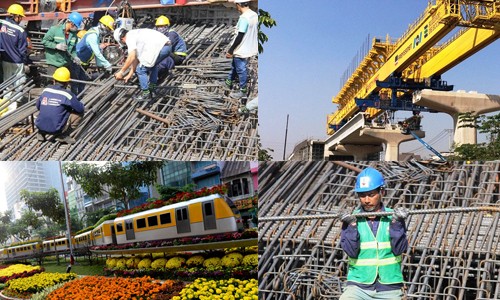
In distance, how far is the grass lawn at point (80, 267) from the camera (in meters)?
5.24

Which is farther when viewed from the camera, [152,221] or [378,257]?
[152,221]

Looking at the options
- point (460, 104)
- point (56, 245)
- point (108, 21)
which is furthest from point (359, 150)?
point (56, 245)

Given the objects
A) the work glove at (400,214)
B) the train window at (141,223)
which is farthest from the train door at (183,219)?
the work glove at (400,214)

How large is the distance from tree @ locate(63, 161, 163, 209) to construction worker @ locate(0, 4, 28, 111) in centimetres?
143

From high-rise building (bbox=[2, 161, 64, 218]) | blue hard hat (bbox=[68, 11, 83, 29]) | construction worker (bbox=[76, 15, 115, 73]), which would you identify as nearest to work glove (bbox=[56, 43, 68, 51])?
construction worker (bbox=[76, 15, 115, 73])

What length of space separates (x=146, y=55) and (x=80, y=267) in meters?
2.41

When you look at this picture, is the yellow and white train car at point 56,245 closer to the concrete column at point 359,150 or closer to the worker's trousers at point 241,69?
the worker's trousers at point 241,69

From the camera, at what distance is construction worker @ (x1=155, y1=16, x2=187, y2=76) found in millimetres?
5832

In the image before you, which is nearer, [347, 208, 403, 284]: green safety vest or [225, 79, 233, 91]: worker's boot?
[347, 208, 403, 284]: green safety vest

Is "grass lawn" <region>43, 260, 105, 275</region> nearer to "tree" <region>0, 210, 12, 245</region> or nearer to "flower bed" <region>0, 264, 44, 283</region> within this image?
"flower bed" <region>0, 264, 44, 283</region>

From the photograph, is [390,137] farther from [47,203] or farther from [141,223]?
[47,203]

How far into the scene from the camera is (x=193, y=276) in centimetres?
499

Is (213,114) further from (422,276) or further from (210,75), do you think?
(422,276)

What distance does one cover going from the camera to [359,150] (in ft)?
33.6
